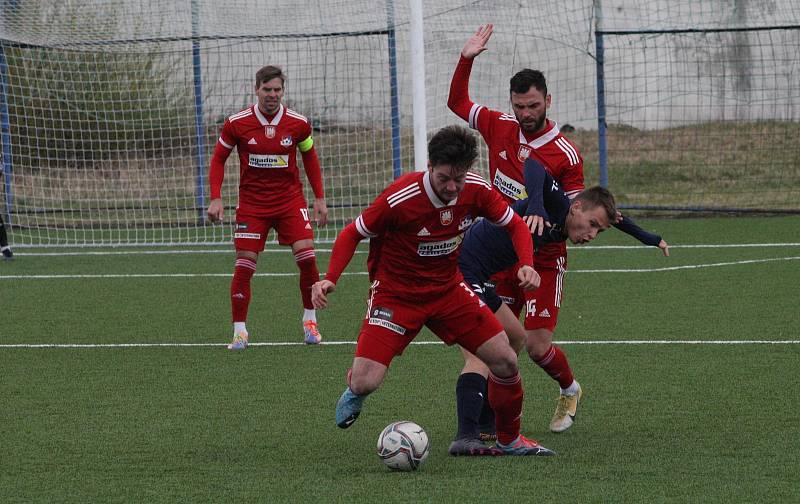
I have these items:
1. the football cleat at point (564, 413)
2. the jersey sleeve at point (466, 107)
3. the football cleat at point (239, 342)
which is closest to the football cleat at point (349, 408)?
the football cleat at point (564, 413)

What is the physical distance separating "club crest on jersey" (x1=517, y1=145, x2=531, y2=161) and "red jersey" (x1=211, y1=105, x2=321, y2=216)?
300 cm

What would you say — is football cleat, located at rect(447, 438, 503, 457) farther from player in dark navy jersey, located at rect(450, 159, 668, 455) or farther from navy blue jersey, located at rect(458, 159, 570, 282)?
navy blue jersey, located at rect(458, 159, 570, 282)

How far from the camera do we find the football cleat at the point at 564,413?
6262 mm

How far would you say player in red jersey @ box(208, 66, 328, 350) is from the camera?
9.02 metres

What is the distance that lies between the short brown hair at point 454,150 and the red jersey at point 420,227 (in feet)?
0.70

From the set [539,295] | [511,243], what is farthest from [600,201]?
[539,295]

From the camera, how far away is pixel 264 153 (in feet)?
29.9

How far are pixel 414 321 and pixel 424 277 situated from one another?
0.68 ft

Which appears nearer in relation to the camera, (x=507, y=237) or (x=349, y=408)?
(x=349, y=408)

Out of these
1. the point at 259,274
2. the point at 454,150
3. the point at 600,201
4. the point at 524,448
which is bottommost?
the point at 259,274

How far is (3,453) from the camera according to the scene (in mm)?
5840

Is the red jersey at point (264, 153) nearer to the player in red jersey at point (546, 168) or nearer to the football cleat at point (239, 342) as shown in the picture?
the football cleat at point (239, 342)

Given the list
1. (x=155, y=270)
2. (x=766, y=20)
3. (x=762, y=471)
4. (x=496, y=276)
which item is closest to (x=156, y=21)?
(x=155, y=270)

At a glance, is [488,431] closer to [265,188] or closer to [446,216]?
[446,216]
